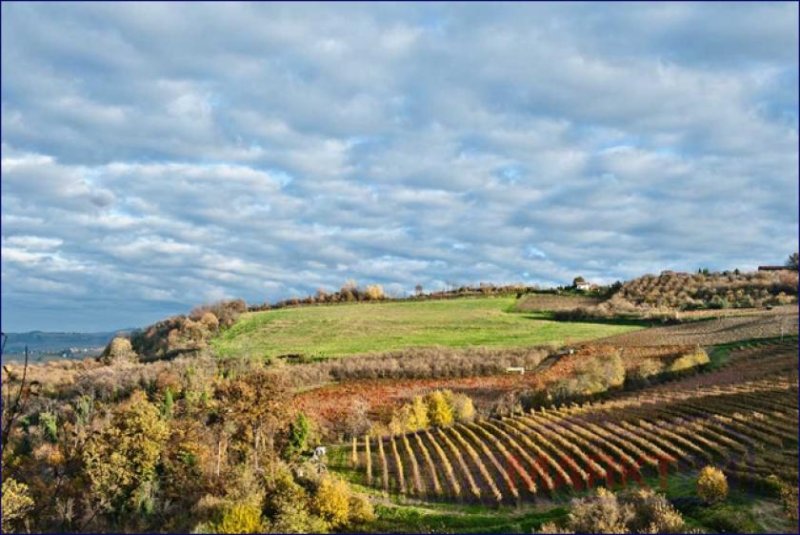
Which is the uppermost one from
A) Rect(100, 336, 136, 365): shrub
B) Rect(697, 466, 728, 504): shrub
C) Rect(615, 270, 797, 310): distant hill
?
Rect(615, 270, 797, 310): distant hill

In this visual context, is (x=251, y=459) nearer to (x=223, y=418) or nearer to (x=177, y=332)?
(x=223, y=418)

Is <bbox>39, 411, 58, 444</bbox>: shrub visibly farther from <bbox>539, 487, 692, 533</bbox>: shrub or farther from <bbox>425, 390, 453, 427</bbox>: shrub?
<bbox>539, 487, 692, 533</bbox>: shrub

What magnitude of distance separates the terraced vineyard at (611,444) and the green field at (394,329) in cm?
2967

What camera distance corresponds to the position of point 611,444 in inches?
1694

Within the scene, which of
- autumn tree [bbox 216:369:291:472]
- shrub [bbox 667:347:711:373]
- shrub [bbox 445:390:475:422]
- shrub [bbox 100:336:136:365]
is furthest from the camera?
shrub [bbox 100:336:136:365]

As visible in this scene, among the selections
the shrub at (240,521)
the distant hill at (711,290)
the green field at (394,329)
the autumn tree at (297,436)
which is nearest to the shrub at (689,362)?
the distant hill at (711,290)

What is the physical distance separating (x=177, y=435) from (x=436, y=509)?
2254cm

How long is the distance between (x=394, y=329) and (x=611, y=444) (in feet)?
195

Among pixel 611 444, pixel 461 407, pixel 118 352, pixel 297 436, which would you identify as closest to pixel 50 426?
pixel 297 436

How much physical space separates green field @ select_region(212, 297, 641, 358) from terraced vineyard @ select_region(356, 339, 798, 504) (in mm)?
29673

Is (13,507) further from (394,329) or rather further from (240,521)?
(394,329)

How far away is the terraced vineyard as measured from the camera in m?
Answer: 38.0

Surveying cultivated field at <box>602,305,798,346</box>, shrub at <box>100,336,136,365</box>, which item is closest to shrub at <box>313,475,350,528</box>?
cultivated field at <box>602,305,798,346</box>

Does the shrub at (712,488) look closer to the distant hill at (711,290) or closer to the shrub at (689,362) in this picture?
the shrub at (689,362)
